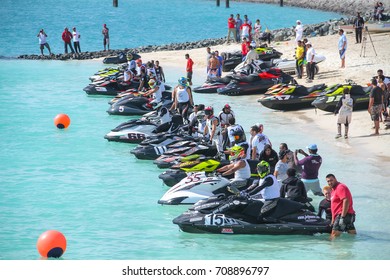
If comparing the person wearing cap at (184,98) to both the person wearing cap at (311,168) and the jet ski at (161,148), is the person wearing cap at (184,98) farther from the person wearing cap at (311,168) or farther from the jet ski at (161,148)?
the person wearing cap at (311,168)

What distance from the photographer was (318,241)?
1998 centimetres

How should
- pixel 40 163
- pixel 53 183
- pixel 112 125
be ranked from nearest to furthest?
pixel 53 183 < pixel 40 163 < pixel 112 125

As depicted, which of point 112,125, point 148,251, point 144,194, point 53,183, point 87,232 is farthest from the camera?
point 112,125

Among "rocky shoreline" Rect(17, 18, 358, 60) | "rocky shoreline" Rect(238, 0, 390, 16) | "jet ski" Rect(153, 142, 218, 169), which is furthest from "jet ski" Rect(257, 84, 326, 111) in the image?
"rocky shoreline" Rect(238, 0, 390, 16)

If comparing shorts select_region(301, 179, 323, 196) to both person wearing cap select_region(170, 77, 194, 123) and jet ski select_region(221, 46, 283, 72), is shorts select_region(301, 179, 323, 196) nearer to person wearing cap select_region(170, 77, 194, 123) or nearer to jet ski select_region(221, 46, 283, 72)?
person wearing cap select_region(170, 77, 194, 123)

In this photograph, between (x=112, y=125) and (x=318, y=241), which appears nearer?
(x=318, y=241)

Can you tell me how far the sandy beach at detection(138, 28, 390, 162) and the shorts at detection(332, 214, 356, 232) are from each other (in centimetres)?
792

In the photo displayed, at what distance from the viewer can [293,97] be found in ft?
116

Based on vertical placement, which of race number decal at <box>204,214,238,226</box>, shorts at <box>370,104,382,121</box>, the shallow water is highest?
shorts at <box>370,104,382,121</box>

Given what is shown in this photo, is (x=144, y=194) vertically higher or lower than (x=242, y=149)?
lower

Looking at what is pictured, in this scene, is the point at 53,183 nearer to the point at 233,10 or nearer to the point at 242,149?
the point at 242,149

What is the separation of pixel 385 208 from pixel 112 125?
1552 centimetres

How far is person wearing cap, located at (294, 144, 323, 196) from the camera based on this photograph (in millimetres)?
22172

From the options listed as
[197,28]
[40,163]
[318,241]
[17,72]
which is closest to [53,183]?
[40,163]
